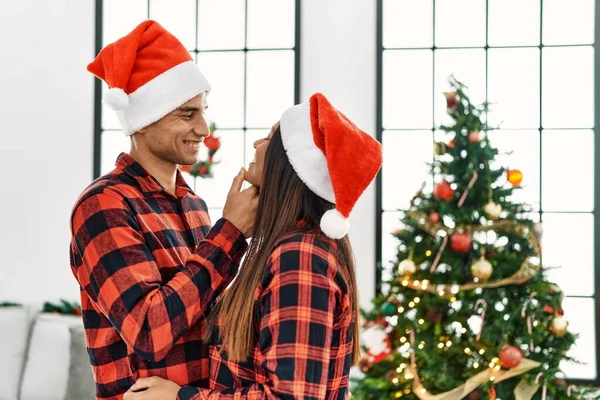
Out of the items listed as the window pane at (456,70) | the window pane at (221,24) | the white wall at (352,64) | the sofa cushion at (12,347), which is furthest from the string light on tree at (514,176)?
the sofa cushion at (12,347)

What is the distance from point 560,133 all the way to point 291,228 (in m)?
3.28

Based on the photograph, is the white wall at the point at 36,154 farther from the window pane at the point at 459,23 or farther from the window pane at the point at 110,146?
the window pane at the point at 459,23

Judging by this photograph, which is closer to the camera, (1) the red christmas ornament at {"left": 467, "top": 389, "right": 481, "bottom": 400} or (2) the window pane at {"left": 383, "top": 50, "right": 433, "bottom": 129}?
(1) the red christmas ornament at {"left": 467, "top": 389, "right": 481, "bottom": 400}

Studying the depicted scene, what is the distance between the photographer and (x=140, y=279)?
1646 mm

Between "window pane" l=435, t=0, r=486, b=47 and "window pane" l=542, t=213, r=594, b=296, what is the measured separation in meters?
1.05

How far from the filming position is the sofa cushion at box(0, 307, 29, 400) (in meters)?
4.48

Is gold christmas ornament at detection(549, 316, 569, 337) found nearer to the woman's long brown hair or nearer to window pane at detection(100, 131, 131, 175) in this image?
the woman's long brown hair

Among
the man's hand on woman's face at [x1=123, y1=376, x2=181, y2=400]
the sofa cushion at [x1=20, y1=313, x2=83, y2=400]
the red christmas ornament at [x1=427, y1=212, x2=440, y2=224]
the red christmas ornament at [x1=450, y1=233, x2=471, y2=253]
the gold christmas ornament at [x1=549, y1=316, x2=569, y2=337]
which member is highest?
the red christmas ornament at [x1=427, y1=212, x2=440, y2=224]

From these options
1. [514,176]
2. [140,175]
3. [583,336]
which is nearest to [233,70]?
[514,176]

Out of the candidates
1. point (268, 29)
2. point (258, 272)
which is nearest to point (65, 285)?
point (268, 29)

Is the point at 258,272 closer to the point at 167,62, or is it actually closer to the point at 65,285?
the point at 167,62

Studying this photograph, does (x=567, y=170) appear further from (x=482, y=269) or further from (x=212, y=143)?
(x=212, y=143)

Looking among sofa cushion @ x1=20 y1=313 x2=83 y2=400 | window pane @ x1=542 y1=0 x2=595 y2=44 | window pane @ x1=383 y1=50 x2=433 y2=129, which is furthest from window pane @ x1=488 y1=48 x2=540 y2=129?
sofa cushion @ x1=20 y1=313 x2=83 y2=400

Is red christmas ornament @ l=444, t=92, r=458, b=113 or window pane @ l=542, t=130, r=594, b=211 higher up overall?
red christmas ornament @ l=444, t=92, r=458, b=113
